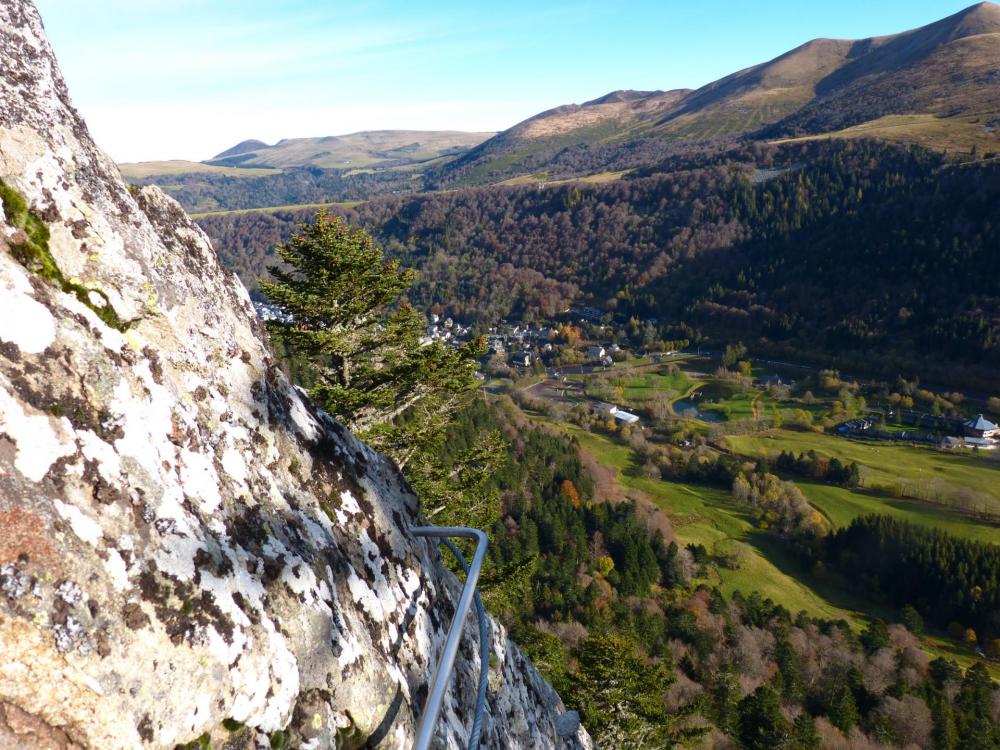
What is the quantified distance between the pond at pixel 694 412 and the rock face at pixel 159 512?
111 metres

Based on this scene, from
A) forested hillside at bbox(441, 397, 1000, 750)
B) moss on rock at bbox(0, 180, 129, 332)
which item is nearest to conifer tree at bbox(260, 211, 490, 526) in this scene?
forested hillside at bbox(441, 397, 1000, 750)

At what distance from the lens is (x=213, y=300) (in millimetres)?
6324

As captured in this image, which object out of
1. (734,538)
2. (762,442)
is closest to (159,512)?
(734,538)

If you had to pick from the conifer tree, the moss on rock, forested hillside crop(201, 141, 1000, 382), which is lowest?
forested hillside crop(201, 141, 1000, 382)

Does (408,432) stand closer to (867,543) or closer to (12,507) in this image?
(12,507)

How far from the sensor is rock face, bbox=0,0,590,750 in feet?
10.3

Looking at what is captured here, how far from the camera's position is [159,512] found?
3930mm

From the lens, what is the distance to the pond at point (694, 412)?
10925 cm

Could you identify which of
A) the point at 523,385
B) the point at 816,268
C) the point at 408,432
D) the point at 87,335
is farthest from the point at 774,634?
the point at 816,268

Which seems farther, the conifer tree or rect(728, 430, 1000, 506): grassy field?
rect(728, 430, 1000, 506): grassy field

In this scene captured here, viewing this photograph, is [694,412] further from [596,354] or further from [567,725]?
[567,725]

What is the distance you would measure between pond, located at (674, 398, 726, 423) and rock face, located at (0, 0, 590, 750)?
11073 centimetres

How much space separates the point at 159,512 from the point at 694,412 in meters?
117

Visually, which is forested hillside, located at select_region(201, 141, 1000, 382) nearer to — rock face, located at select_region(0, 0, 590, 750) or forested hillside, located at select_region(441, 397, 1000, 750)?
forested hillside, located at select_region(441, 397, 1000, 750)
